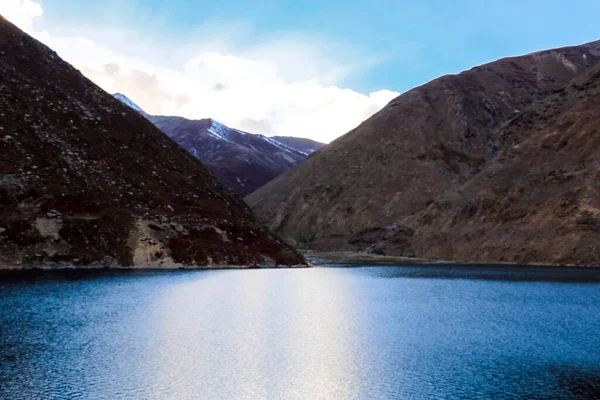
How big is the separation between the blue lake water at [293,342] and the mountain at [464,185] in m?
56.9

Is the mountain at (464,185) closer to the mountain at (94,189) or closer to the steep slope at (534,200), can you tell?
the steep slope at (534,200)

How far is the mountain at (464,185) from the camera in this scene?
11550cm

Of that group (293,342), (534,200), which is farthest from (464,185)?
(293,342)

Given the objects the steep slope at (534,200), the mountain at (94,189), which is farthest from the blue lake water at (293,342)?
the steep slope at (534,200)

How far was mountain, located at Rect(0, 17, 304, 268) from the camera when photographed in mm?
84750

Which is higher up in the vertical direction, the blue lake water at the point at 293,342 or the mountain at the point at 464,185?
the mountain at the point at 464,185

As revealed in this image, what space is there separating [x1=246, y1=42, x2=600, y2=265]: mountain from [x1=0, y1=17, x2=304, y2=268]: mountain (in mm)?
45827

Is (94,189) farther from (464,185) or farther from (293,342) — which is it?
(464,185)

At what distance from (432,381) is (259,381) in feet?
25.7

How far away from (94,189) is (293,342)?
71.7 m

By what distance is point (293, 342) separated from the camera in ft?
112

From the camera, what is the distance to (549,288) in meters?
64.1

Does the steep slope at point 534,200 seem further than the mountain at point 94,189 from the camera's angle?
Yes

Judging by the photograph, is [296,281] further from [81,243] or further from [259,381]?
[259,381]
